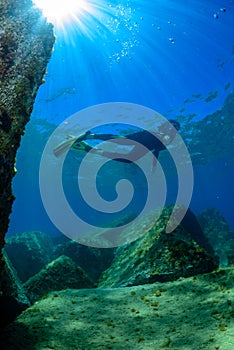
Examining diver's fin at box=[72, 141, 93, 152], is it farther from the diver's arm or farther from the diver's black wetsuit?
the diver's black wetsuit

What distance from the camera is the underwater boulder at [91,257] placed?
1155 centimetres

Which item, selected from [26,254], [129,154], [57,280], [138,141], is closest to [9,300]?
[57,280]

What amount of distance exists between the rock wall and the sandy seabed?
176cm

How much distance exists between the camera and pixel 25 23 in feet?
10.8

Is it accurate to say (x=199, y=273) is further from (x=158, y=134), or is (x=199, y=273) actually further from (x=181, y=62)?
(x=181, y=62)

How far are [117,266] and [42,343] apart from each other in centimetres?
460

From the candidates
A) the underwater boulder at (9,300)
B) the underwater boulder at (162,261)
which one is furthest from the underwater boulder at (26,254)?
the underwater boulder at (9,300)

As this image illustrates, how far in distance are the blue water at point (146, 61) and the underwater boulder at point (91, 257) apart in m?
11.0

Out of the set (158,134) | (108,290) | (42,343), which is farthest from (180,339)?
(158,134)

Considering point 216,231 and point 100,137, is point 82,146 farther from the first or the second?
point 216,231

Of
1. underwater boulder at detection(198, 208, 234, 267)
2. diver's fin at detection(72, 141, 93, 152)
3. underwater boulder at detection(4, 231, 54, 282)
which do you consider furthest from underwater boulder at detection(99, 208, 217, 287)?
underwater boulder at detection(198, 208, 234, 267)

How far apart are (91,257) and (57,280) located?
4.75 m

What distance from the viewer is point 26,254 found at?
45.3 ft

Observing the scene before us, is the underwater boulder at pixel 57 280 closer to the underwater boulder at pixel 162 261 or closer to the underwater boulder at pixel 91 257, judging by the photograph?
the underwater boulder at pixel 162 261
